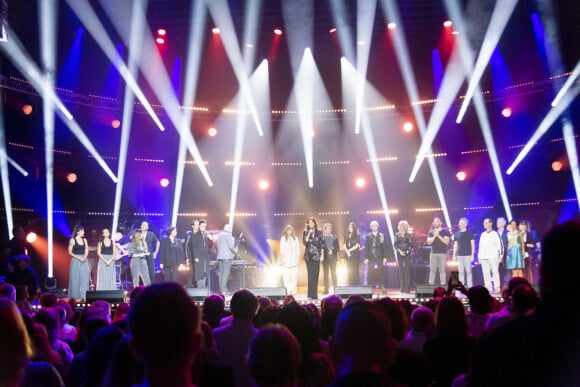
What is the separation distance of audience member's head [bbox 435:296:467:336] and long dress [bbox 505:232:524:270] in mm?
10607

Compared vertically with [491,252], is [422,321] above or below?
below

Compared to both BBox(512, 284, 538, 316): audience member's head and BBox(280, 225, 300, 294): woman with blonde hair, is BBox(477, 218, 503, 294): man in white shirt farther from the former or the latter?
BBox(512, 284, 538, 316): audience member's head

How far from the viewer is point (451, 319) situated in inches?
166

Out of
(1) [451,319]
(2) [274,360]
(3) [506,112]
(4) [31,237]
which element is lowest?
(1) [451,319]

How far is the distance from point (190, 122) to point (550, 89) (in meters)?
12.3

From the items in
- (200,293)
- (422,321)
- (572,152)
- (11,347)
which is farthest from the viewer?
(572,152)

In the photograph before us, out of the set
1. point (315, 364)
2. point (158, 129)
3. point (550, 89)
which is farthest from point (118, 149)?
point (315, 364)

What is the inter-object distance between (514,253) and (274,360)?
42.7ft

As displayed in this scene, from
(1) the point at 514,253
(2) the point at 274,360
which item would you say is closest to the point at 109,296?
(1) the point at 514,253

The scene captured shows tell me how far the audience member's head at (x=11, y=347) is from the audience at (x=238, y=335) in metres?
3.04

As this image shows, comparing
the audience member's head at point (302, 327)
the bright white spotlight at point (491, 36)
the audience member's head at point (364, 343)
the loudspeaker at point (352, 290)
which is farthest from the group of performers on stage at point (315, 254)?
the audience member's head at point (364, 343)

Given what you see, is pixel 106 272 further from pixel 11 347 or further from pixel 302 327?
pixel 11 347

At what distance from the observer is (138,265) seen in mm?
13992

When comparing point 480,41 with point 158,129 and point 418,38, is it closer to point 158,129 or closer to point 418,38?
point 418,38
